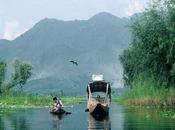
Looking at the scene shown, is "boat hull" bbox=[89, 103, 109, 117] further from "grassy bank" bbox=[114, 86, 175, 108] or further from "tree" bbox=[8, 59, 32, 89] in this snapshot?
"tree" bbox=[8, 59, 32, 89]

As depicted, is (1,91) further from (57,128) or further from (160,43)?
(57,128)

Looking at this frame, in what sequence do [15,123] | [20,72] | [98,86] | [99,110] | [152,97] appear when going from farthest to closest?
[20,72]
[152,97]
[98,86]
[99,110]
[15,123]

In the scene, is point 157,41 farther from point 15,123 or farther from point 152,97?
point 15,123

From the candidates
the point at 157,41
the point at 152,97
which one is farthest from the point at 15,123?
the point at 152,97

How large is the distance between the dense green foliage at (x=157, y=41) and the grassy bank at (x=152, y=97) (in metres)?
1.86

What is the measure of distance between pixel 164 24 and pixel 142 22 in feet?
13.5

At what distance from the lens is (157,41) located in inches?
2411

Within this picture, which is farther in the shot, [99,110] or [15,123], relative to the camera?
[99,110]

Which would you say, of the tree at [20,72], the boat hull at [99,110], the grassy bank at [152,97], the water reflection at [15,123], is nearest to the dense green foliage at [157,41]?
the grassy bank at [152,97]

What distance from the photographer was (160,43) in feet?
197

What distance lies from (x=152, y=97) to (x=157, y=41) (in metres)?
12.3

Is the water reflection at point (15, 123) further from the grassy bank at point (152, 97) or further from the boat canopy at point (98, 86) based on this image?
the grassy bank at point (152, 97)

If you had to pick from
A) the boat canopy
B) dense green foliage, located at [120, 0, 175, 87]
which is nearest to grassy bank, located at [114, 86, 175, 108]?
dense green foliage, located at [120, 0, 175, 87]

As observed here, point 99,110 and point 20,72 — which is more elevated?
point 20,72
